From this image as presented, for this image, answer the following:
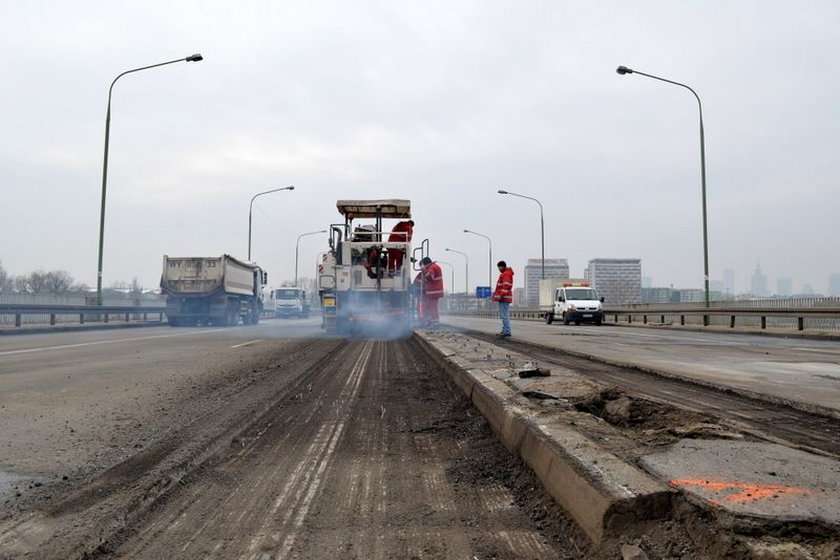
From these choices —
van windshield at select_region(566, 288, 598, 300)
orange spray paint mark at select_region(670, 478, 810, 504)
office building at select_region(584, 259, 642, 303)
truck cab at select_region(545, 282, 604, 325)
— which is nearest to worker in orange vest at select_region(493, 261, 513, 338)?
orange spray paint mark at select_region(670, 478, 810, 504)

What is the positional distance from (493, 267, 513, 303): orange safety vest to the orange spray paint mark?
12176mm

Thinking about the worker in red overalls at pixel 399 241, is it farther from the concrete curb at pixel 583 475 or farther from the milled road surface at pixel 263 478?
the concrete curb at pixel 583 475

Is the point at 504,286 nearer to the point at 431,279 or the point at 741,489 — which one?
the point at 431,279

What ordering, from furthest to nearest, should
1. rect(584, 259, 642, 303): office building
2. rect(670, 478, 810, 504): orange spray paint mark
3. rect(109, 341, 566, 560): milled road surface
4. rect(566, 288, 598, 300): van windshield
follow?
rect(584, 259, 642, 303): office building
rect(566, 288, 598, 300): van windshield
rect(109, 341, 566, 560): milled road surface
rect(670, 478, 810, 504): orange spray paint mark

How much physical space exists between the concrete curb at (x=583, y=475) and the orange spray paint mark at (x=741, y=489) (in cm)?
14

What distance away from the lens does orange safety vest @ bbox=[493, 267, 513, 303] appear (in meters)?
14.7

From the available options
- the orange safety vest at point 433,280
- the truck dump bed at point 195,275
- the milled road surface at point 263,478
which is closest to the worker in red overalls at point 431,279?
the orange safety vest at point 433,280

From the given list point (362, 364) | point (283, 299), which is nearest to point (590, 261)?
point (283, 299)

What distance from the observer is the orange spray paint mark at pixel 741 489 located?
7.48 ft

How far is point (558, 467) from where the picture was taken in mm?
2961

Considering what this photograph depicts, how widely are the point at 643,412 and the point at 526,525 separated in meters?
2.17

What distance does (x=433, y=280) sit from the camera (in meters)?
19.1

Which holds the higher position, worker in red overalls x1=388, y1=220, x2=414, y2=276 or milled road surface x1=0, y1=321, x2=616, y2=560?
worker in red overalls x1=388, y1=220, x2=414, y2=276

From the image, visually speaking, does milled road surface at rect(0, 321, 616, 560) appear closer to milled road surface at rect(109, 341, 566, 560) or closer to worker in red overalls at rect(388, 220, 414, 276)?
milled road surface at rect(109, 341, 566, 560)
